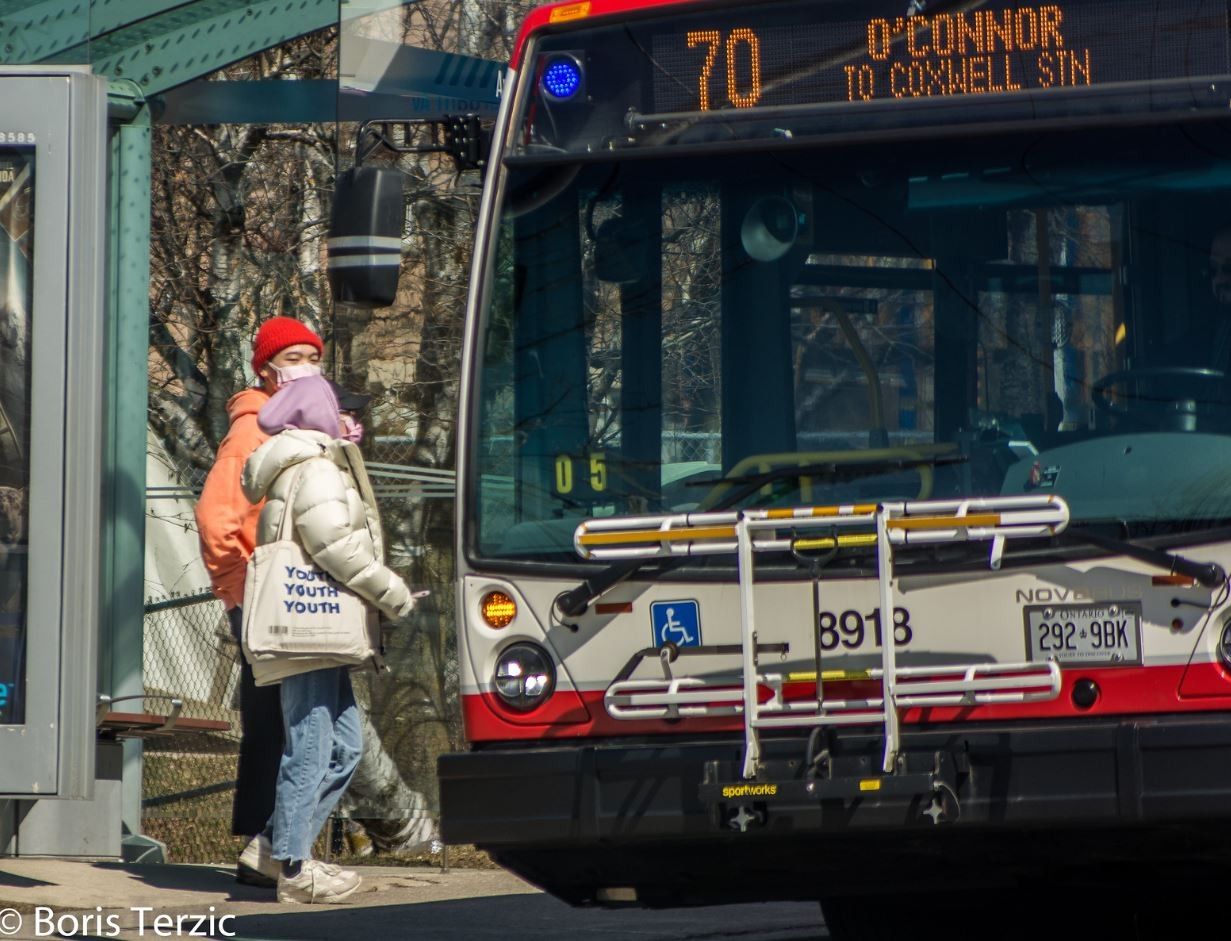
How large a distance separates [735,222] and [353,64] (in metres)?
4.46

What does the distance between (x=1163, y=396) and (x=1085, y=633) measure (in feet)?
2.04

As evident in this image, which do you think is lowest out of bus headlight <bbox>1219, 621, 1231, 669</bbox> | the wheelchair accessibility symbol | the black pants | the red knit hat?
the black pants

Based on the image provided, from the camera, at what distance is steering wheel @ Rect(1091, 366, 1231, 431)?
5.38m

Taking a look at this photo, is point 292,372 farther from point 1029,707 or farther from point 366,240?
point 1029,707

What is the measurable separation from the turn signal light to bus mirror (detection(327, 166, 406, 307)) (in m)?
0.93

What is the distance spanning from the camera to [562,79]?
6043mm

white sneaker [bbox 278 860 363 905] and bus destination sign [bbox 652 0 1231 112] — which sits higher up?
bus destination sign [bbox 652 0 1231 112]

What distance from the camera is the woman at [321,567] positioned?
7.13 m

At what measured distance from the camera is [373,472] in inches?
407

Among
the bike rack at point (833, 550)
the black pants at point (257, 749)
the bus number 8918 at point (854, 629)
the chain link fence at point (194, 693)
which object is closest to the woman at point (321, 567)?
the black pants at point (257, 749)

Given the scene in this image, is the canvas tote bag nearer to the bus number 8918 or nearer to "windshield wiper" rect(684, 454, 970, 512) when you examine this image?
"windshield wiper" rect(684, 454, 970, 512)

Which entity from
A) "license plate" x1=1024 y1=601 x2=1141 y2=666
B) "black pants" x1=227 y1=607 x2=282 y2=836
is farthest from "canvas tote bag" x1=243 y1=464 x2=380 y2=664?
"license plate" x1=1024 y1=601 x2=1141 y2=666

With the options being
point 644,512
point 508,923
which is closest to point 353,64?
point 508,923

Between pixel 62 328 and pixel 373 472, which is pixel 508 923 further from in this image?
pixel 373 472
